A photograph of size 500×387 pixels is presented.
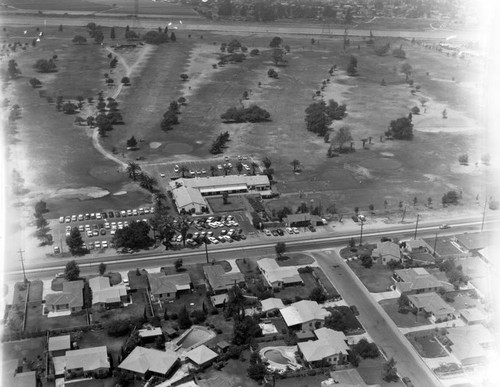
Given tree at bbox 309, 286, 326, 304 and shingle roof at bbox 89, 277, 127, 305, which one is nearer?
shingle roof at bbox 89, 277, 127, 305

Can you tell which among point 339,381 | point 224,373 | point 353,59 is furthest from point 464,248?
point 353,59

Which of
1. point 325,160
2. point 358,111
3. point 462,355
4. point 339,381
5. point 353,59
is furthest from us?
point 353,59

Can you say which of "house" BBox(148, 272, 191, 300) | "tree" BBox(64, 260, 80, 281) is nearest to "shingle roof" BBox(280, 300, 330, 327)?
"house" BBox(148, 272, 191, 300)

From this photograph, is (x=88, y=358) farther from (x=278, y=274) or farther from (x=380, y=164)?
(x=380, y=164)

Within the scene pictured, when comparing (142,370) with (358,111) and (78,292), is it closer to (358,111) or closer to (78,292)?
(78,292)

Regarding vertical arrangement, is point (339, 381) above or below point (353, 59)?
below

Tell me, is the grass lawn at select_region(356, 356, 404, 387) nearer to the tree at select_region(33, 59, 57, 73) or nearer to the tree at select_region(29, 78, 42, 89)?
the tree at select_region(29, 78, 42, 89)

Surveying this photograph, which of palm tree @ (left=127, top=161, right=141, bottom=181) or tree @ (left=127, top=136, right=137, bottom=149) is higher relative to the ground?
tree @ (left=127, top=136, right=137, bottom=149)
